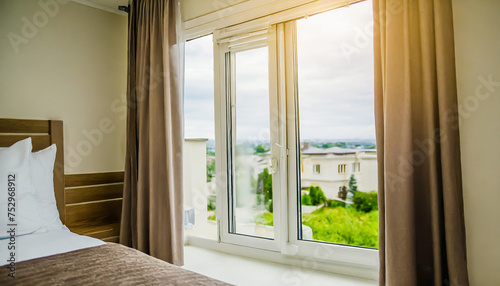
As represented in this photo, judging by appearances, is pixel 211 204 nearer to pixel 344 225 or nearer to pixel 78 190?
pixel 78 190

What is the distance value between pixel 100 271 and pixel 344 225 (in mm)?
1340

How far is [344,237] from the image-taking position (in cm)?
206

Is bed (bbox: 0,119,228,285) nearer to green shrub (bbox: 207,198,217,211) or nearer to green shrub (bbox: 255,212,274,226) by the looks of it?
green shrub (bbox: 255,212,274,226)

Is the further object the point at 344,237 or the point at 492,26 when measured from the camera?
the point at 344,237

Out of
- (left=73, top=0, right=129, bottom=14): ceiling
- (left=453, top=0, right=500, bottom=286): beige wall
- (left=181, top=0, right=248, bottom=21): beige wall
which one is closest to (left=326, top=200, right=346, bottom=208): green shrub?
(left=453, top=0, right=500, bottom=286): beige wall

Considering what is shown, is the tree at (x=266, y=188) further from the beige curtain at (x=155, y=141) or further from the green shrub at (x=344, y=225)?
the beige curtain at (x=155, y=141)

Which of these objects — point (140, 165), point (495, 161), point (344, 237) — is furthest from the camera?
point (140, 165)

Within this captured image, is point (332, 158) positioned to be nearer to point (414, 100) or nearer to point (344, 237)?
point (344, 237)

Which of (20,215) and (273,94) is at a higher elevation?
(273,94)

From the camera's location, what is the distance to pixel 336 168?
82.0 inches

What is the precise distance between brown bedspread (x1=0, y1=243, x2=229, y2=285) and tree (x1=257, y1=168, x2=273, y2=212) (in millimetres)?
965

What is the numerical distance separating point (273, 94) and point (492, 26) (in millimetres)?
1160

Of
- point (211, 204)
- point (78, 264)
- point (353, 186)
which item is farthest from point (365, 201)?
point (78, 264)

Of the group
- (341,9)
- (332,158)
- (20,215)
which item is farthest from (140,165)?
(341,9)
